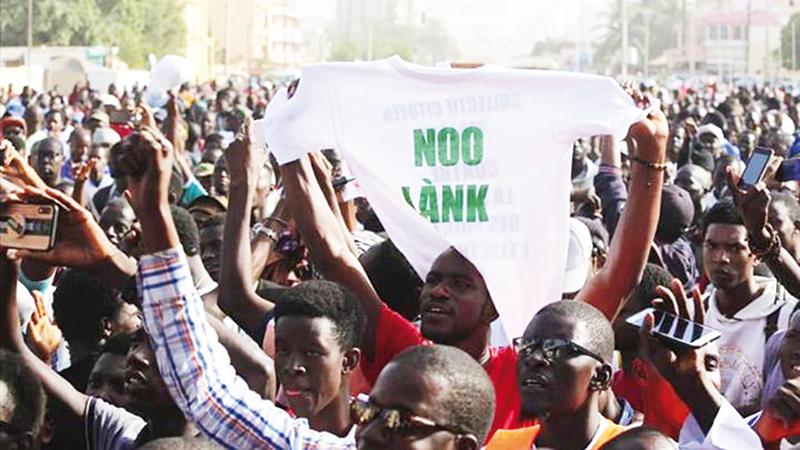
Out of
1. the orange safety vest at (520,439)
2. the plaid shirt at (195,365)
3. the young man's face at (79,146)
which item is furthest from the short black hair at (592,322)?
the young man's face at (79,146)

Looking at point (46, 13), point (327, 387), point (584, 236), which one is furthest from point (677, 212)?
point (46, 13)

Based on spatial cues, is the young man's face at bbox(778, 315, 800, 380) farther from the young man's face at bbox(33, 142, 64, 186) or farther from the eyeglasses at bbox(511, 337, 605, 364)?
the young man's face at bbox(33, 142, 64, 186)

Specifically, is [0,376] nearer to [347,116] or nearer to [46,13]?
[347,116]

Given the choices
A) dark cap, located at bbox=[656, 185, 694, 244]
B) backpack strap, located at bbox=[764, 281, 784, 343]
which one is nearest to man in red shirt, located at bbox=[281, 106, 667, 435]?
backpack strap, located at bbox=[764, 281, 784, 343]

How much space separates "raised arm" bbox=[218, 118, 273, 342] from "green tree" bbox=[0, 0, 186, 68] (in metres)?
52.7

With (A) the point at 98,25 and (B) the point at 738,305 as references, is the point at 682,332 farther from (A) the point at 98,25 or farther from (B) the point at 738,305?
(A) the point at 98,25

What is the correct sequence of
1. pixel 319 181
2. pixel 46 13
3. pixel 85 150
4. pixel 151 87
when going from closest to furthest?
pixel 319 181, pixel 85 150, pixel 151 87, pixel 46 13

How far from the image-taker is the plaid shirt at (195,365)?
3.53m

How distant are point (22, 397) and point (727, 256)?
308 centimetres

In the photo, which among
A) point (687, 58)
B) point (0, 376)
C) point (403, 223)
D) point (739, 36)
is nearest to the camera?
point (0, 376)

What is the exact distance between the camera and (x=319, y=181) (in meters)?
6.05

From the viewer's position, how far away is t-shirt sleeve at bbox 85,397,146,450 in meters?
4.54

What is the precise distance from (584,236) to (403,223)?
3.11 feet

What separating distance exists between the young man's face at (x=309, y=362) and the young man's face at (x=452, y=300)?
27 cm
